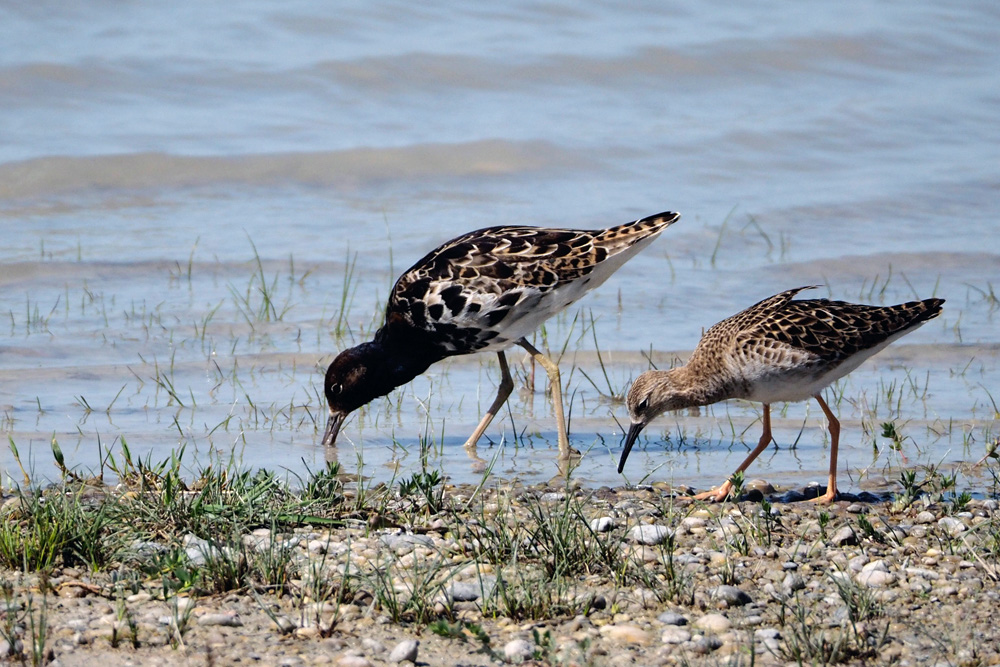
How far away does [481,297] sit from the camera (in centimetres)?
816

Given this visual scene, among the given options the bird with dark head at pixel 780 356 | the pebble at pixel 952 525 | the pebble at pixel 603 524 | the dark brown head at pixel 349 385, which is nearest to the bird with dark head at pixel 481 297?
the dark brown head at pixel 349 385

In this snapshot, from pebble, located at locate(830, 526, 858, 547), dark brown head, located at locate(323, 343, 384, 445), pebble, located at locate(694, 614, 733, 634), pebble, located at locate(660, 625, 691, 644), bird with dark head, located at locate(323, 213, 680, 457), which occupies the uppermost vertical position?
bird with dark head, located at locate(323, 213, 680, 457)

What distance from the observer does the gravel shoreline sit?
14.8 feet

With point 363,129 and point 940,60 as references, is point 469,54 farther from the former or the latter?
point 940,60

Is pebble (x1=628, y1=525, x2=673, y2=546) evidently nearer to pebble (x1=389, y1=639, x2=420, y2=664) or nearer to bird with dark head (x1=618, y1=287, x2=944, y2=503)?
bird with dark head (x1=618, y1=287, x2=944, y2=503)

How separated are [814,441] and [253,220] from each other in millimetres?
7552

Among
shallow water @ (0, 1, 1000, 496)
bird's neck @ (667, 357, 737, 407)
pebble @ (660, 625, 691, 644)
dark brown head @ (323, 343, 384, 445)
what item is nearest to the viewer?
pebble @ (660, 625, 691, 644)

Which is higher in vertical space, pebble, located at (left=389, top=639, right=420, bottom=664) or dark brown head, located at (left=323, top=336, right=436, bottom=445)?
dark brown head, located at (left=323, top=336, right=436, bottom=445)

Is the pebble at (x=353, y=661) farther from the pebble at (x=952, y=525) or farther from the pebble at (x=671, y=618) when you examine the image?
the pebble at (x=952, y=525)

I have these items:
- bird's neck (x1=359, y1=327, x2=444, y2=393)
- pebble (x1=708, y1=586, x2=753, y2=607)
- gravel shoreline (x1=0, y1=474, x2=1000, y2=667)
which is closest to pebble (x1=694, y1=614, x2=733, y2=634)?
gravel shoreline (x1=0, y1=474, x2=1000, y2=667)

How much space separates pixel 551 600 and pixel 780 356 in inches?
99.3

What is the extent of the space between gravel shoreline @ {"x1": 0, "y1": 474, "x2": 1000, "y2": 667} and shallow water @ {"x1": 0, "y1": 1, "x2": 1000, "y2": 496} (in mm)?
979

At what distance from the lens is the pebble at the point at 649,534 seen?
557cm

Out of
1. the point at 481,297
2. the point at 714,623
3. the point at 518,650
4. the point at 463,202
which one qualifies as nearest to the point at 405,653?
the point at 518,650
